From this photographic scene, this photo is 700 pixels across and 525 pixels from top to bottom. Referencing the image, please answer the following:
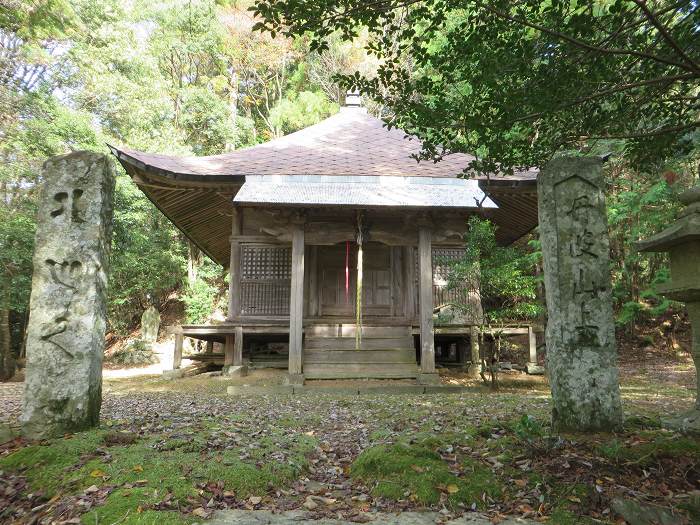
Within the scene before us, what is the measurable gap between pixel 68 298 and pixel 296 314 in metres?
5.32

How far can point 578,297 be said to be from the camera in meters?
4.15

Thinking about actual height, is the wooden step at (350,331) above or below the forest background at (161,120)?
below

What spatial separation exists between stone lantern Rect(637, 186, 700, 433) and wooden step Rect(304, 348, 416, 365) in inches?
226

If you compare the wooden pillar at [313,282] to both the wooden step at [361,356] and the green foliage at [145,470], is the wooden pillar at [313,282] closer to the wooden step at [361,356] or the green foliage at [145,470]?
the wooden step at [361,356]

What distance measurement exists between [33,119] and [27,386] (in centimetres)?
1472

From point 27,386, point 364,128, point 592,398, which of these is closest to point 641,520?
point 592,398

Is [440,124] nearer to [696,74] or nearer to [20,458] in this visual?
[696,74]

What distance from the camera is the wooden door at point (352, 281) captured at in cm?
1203

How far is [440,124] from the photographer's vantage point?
4.16 m

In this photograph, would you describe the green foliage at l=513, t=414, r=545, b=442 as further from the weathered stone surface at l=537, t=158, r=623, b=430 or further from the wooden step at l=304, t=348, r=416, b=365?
the wooden step at l=304, t=348, r=416, b=365

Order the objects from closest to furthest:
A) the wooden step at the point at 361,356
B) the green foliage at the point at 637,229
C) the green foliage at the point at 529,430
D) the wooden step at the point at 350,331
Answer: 1. the green foliage at the point at 529,430
2. the wooden step at the point at 361,356
3. the wooden step at the point at 350,331
4. the green foliage at the point at 637,229

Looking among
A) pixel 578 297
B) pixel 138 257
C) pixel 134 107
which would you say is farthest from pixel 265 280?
pixel 134 107

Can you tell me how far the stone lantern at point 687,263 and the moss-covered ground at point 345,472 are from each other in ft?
1.08

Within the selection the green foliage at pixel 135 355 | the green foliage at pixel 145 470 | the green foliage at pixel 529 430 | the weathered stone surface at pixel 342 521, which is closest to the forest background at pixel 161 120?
the green foliage at pixel 135 355
